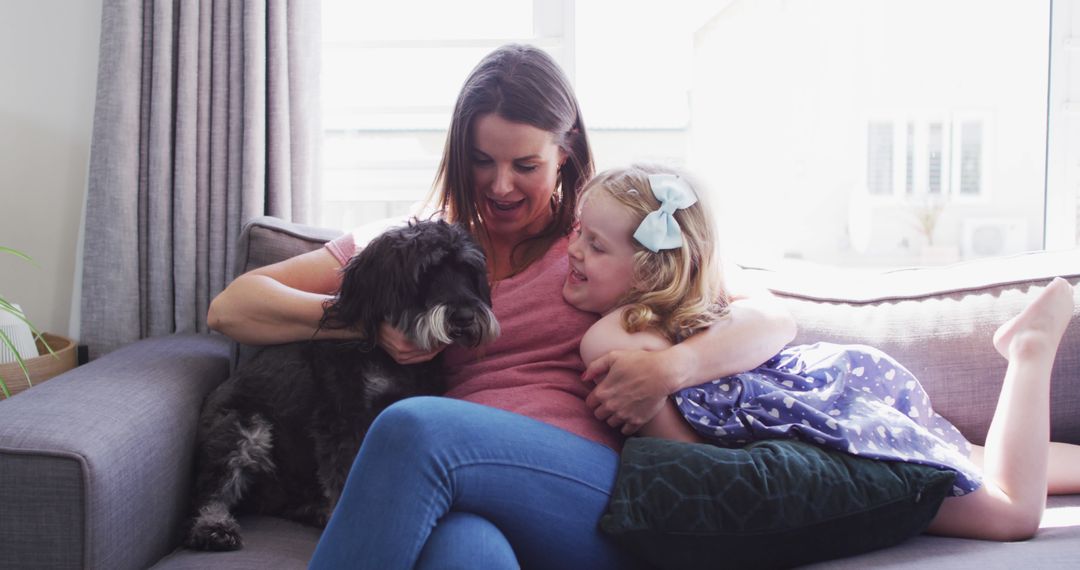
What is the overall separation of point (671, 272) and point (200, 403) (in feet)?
3.40

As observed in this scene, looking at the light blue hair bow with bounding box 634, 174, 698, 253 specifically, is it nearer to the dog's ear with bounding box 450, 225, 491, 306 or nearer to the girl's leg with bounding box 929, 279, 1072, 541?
the dog's ear with bounding box 450, 225, 491, 306

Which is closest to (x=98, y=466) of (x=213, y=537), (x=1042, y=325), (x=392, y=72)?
(x=213, y=537)

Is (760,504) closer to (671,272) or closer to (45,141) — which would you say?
(671,272)

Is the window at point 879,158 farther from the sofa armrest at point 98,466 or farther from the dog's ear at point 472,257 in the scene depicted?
the sofa armrest at point 98,466

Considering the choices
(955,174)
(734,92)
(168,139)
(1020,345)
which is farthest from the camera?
(955,174)

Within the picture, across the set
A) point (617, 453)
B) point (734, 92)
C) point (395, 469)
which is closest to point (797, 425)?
point (617, 453)

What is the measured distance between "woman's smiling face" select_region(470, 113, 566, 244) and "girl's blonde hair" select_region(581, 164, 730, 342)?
0.42 ft

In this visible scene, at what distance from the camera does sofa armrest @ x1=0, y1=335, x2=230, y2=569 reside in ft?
4.20

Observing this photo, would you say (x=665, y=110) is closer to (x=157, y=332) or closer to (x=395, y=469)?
(x=157, y=332)

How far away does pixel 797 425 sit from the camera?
56.3 inches

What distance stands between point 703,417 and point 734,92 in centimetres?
416

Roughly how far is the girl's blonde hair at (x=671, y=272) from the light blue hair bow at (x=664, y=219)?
2 centimetres

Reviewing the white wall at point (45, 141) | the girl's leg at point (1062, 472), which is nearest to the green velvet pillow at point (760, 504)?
the girl's leg at point (1062, 472)

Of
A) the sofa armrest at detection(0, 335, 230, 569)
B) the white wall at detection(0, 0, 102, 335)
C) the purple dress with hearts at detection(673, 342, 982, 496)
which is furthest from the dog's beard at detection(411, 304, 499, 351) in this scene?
the white wall at detection(0, 0, 102, 335)
